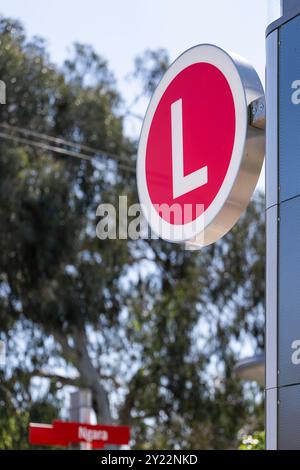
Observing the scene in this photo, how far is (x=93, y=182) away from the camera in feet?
68.9

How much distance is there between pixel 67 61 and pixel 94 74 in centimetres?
69

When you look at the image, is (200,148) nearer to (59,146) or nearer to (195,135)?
(195,135)

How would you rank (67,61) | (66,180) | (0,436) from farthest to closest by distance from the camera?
(67,61)
(66,180)
(0,436)

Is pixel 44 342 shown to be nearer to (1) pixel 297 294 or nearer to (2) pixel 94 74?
(2) pixel 94 74

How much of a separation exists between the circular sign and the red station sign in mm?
7339

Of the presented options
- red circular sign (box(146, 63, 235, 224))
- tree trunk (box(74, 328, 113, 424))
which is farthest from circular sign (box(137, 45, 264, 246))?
tree trunk (box(74, 328, 113, 424))

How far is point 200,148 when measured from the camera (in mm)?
3727

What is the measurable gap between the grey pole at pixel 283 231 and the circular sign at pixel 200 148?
0.08m

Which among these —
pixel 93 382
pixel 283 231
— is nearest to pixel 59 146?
pixel 93 382

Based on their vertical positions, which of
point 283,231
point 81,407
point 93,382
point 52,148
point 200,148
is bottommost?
point 283,231

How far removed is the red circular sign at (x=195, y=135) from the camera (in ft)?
11.8

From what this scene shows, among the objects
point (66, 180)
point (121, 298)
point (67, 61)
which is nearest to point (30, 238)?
point (66, 180)

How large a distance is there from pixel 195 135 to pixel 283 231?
0.58 m

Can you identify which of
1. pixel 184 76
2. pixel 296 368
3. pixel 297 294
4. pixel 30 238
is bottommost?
pixel 296 368
